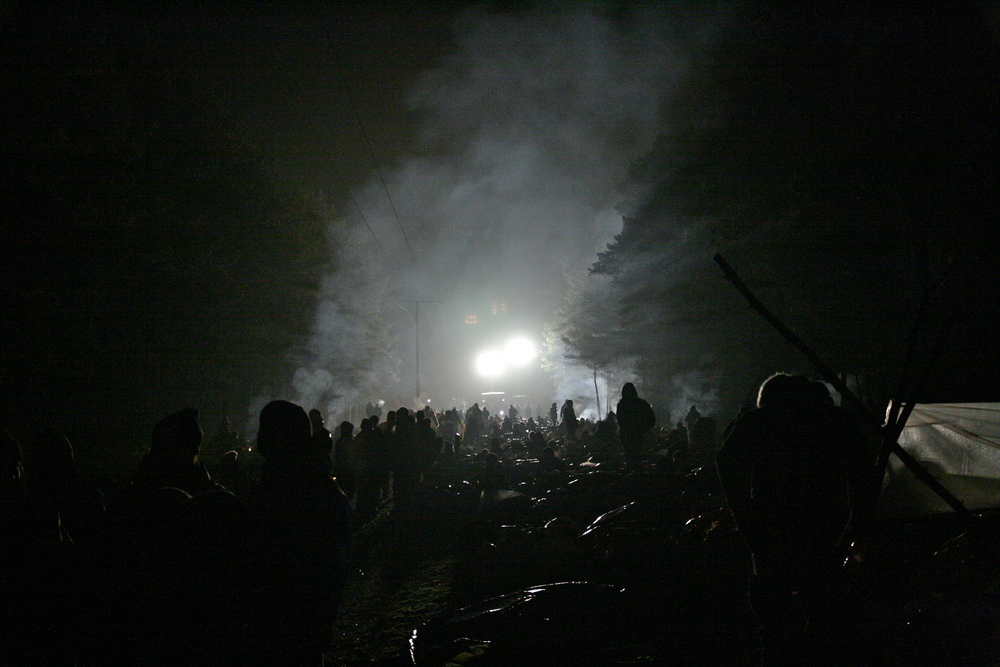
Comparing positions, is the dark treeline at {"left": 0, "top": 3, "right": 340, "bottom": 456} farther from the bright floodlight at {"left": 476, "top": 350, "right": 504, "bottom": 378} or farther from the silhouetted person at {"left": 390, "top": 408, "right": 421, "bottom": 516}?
the bright floodlight at {"left": 476, "top": 350, "right": 504, "bottom": 378}

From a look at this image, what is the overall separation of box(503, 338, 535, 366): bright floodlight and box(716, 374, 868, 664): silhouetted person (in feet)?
376

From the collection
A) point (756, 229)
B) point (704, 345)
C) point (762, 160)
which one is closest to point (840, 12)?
point (762, 160)

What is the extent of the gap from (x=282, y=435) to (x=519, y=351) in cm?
12034

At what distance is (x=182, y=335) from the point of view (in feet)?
62.1

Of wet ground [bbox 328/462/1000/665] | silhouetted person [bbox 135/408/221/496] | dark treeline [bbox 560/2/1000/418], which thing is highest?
dark treeline [bbox 560/2/1000/418]

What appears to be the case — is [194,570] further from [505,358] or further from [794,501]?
[505,358]

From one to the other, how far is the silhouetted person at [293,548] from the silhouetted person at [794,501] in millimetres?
2515

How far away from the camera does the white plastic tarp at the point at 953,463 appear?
16.3 ft

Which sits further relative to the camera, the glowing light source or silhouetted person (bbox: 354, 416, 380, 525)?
the glowing light source

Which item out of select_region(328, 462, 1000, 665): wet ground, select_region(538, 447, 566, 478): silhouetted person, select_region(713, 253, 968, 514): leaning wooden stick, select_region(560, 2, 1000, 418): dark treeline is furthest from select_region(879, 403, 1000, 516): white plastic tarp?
select_region(538, 447, 566, 478): silhouetted person

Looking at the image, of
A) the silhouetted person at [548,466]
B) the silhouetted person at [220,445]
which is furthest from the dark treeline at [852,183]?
the silhouetted person at [220,445]

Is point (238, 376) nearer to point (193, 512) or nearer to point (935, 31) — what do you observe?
point (193, 512)

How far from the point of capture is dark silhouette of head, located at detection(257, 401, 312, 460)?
228 centimetres

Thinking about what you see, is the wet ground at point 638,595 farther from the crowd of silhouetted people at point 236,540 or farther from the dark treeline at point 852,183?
the dark treeline at point 852,183
